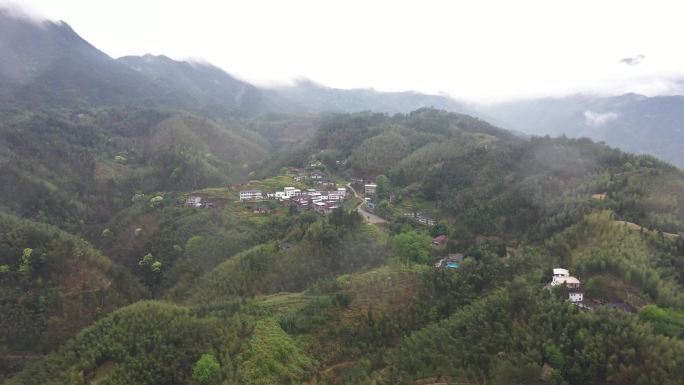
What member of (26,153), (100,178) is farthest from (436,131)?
(26,153)

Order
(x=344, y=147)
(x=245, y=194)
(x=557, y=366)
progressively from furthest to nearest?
(x=344, y=147) → (x=245, y=194) → (x=557, y=366)

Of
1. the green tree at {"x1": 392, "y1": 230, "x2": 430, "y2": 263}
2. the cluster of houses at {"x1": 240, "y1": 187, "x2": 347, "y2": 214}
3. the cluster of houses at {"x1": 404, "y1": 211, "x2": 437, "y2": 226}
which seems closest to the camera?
the green tree at {"x1": 392, "y1": 230, "x2": 430, "y2": 263}

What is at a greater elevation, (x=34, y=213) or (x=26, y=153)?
(x=26, y=153)

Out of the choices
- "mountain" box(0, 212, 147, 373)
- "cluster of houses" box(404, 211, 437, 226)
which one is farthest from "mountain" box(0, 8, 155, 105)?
"cluster of houses" box(404, 211, 437, 226)

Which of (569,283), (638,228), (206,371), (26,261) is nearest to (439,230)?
(638,228)

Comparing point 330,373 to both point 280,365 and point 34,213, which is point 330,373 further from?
point 34,213

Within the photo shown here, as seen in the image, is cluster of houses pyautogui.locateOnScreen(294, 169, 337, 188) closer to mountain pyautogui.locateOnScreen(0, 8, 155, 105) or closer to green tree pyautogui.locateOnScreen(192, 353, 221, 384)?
green tree pyautogui.locateOnScreen(192, 353, 221, 384)

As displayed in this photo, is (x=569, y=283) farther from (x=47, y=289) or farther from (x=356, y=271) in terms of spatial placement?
(x=47, y=289)
